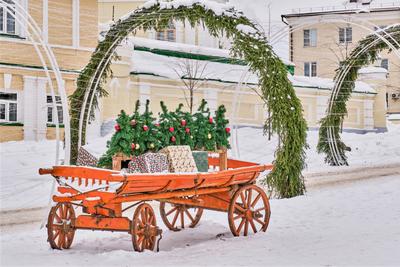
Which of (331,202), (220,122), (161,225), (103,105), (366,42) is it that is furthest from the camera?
(103,105)

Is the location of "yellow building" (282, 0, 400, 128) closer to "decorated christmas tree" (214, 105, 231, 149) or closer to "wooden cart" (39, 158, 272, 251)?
"decorated christmas tree" (214, 105, 231, 149)

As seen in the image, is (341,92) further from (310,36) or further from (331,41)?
(310,36)

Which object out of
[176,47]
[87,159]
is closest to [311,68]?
[176,47]

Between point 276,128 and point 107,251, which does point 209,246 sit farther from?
point 276,128

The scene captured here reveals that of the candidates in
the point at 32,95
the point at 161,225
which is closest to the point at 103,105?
the point at 32,95

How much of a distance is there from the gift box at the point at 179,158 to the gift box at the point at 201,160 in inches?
20.6

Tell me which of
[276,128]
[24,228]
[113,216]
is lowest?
[24,228]

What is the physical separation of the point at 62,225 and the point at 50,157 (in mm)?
11277

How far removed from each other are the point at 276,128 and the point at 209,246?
14.1 feet

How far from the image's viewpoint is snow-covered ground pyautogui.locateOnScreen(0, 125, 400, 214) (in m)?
13.0

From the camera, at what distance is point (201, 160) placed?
8508 mm

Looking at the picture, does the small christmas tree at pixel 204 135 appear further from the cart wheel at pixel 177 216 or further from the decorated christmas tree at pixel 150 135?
the cart wheel at pixel 177 216

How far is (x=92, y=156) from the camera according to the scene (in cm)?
872

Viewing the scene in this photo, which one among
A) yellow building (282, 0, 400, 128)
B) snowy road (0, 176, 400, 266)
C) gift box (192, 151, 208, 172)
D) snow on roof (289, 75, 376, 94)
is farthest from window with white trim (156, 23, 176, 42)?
gift box (192, 151, 208, 172)
